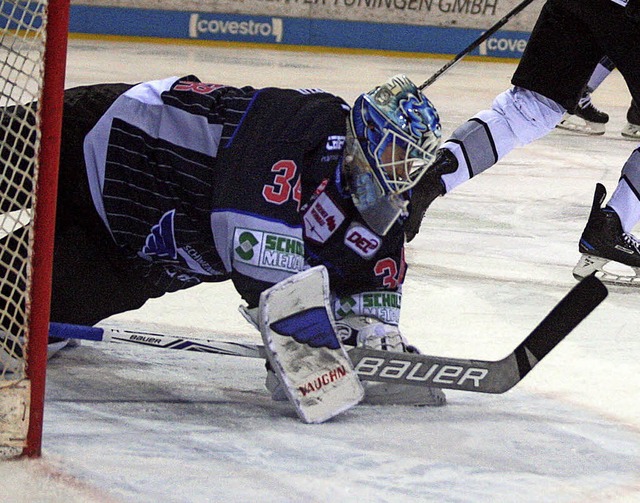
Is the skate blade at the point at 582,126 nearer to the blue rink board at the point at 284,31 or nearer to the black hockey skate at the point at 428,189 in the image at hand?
the blue rink board at the point at 284,31

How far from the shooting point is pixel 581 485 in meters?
1.51

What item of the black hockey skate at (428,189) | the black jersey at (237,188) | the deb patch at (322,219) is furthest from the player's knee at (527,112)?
the deb patch at (322,219)

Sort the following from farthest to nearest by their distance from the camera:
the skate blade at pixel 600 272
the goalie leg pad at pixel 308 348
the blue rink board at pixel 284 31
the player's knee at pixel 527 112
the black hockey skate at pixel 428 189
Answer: the blue rink board at pixel 284 31
the skate blade at pixel 600 272
the player's knee at pixel 527 112
the black hockey skate at pixel 428 189
the goalie leg pad at pixel 308 348

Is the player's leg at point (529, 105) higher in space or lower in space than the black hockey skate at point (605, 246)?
higher

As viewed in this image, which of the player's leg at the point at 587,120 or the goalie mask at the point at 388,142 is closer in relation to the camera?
the goalie mask at the point at 388,142

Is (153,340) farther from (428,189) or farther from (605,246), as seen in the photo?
(605,246)

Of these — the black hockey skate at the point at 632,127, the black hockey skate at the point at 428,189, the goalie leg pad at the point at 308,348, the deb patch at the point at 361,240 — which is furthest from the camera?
the black hockey skate at the point at 632,127

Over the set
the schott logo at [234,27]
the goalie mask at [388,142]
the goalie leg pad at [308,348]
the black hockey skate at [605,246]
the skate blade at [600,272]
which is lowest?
the schott logo at [234,27]

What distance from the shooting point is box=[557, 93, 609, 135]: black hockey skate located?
4965mm

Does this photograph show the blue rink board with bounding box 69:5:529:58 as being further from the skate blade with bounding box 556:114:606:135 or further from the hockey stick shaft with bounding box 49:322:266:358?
the hockey stick shaft with bounding box 49:322:266:358

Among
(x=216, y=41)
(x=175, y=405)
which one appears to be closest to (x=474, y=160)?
(x=175, y=405)

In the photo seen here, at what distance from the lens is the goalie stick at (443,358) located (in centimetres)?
170

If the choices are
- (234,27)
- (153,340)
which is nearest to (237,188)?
(153,340)

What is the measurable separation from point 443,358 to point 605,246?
115 cm
